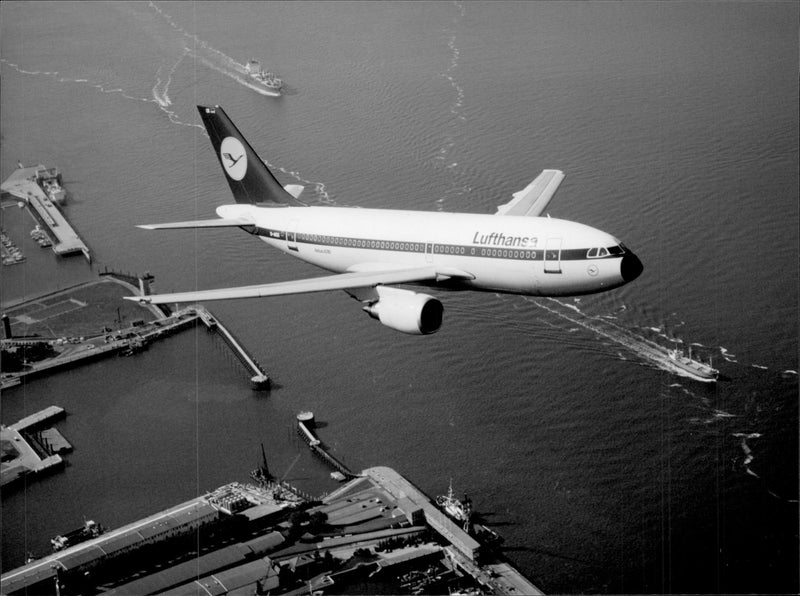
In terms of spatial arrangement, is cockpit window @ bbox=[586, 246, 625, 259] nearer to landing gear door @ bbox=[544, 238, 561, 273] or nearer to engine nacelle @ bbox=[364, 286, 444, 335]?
→ landing gear door @ bbox=[544, 238, 561, 273]

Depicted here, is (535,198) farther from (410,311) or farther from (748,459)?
(748,459)

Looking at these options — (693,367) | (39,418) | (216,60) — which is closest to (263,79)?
(216,60)

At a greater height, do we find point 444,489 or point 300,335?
point 300,335

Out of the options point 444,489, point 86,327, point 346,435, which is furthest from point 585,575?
point 86,327

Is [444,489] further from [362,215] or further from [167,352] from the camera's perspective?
[167,352]

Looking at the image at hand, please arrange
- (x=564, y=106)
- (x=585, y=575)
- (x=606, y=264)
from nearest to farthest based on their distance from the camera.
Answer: (x=606, y=264) → (x=585, y=575) → (x=564, y=106)

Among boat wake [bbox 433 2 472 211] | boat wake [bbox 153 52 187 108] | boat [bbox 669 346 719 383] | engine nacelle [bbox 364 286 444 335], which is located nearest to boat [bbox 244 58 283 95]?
boat wake [bbox 153 52 187 108]
